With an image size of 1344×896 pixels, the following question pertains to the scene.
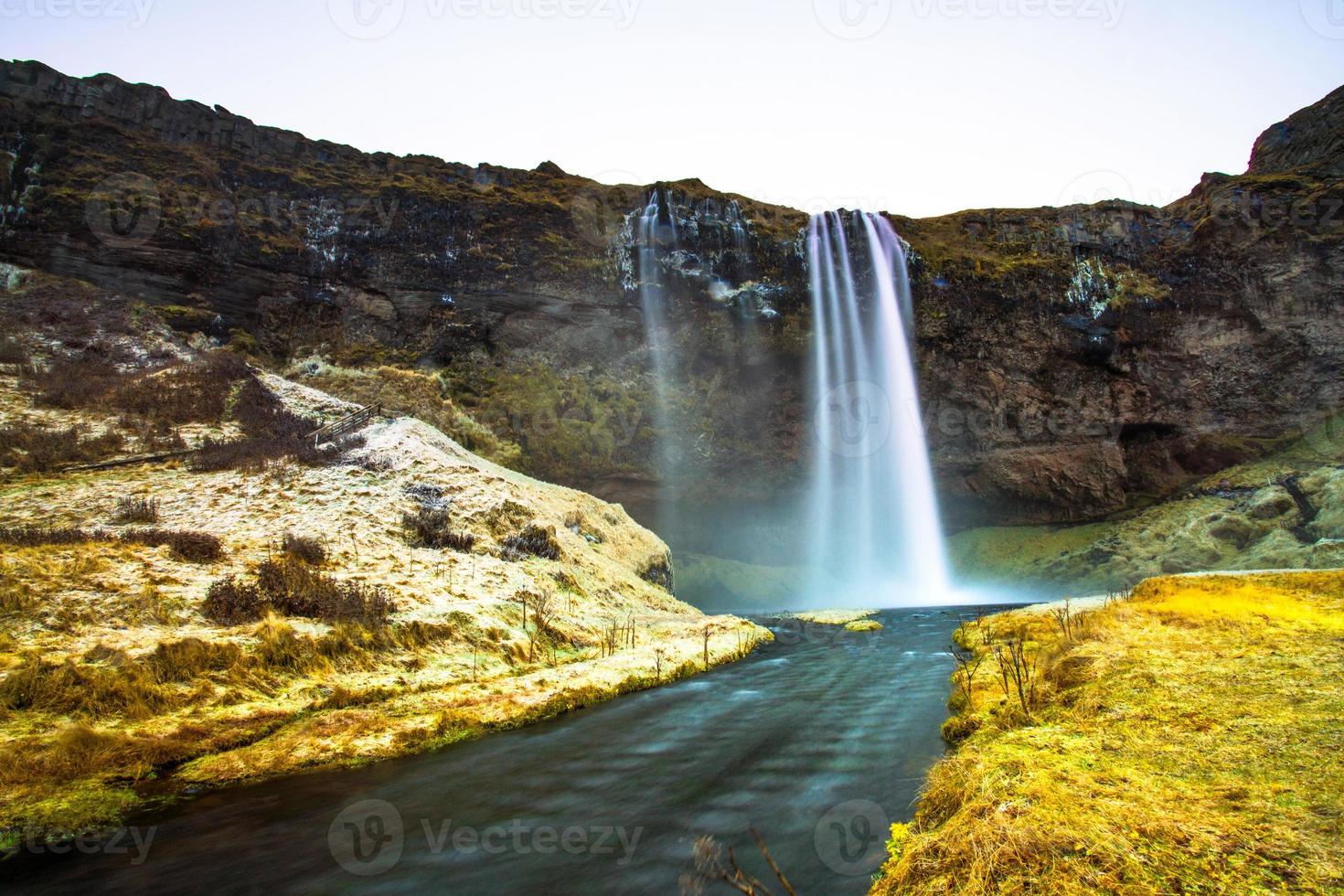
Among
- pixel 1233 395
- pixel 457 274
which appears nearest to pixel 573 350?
pixel 457 274

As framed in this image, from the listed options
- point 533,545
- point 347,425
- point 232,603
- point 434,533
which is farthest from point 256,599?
point 347,425

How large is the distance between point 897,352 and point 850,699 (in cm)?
4489

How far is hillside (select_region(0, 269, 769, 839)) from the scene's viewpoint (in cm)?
875

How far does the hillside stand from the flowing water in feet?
3.85

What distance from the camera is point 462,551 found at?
60.0 ft

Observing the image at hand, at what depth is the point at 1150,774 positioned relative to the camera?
5195 mm

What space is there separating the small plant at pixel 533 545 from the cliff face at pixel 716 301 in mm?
26085

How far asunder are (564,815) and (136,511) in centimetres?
1504

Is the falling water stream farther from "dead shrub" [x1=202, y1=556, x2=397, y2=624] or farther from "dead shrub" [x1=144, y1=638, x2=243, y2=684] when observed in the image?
"dead shrub" [x1=202, y1=556, x2=397, y2=624]

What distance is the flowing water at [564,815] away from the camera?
609 centimetres

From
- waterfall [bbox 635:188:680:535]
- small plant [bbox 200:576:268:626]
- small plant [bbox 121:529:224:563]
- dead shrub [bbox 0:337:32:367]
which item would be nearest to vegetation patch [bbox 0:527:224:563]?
small plant [bbox 121:529:224:563]

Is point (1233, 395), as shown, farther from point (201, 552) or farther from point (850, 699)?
point (201, 552)

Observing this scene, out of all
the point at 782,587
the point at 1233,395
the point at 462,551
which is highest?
the point at 1233,395

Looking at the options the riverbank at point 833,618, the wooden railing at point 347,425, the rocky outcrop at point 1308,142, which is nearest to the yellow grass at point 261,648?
the wooden railing at point 347,425
